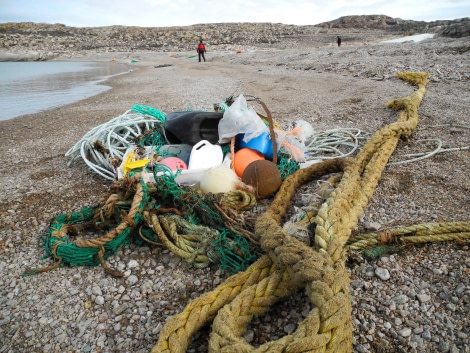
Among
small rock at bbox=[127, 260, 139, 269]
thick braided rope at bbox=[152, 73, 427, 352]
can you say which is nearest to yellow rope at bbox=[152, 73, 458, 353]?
thick braided rope at bbox=[152, 73, 427, 352]

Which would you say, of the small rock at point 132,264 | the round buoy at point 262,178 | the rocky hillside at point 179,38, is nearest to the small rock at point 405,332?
the round buoy at point 262,178

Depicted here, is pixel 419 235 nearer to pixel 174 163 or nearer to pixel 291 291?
pixel 291 291

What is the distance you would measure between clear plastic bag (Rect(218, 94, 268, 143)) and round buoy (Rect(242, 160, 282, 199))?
48 cm

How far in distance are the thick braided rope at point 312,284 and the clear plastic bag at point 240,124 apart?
792mm

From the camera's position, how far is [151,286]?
1.86 metres

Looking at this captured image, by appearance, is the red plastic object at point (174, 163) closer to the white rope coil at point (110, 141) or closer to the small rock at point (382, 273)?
the white rope coil at point (110, 141)

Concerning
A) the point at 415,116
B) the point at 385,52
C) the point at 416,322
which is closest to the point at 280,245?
the point at 416,322

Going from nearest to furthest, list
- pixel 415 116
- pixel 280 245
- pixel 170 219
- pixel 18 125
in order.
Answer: pixel 280 245
pixel 170 219
pixel 415 116
pixel 18 125

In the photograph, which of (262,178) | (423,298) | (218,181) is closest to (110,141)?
(218,181)

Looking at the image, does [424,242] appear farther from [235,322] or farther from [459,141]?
[459,141]

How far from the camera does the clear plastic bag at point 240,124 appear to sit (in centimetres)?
297

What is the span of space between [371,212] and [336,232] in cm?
67

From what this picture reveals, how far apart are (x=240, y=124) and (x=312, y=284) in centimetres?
185

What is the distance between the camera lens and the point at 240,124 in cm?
298
